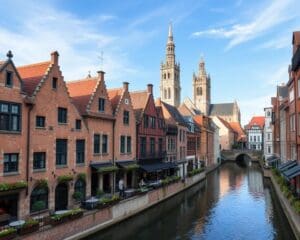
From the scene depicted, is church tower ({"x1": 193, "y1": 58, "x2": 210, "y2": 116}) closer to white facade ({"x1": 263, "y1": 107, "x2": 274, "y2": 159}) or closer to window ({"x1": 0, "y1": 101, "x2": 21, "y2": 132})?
white facade ({"x1": 263, "y1": 107, "x2": 274, "y2": 159})

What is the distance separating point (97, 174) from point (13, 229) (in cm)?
1277

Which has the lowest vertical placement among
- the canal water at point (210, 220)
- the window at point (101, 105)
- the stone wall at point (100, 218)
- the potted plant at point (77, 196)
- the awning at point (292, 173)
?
the canal water at point (210, 220)

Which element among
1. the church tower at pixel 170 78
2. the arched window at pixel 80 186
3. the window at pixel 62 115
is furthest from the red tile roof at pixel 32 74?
the church tower at pixel 170 78

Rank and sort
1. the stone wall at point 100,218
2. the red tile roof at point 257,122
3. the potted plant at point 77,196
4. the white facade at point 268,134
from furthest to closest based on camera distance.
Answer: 1. the red tile roof at point 257,122
2. the white facade at point 268,134
3. the potted plant at point 77,196
4. the stone wall at point 100,218

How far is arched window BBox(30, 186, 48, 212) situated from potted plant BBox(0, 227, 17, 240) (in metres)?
5.04

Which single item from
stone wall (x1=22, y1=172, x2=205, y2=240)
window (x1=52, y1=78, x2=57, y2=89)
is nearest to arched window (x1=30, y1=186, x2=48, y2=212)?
stone wall (x1=22, y1=172, x2=205, y2=240)

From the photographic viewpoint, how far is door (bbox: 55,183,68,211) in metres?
23.6

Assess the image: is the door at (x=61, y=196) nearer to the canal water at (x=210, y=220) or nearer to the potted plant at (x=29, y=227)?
the canal water at (x=210, y=220)

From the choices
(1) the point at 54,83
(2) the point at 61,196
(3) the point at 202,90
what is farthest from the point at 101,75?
(3) the point at 202,90

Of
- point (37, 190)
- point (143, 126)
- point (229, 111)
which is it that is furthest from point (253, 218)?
point (229, 111)

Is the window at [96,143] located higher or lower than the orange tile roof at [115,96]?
lower

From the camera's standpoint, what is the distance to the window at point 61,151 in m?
23.9

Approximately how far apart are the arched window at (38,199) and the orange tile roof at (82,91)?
7.82m

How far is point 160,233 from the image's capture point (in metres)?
23.3
